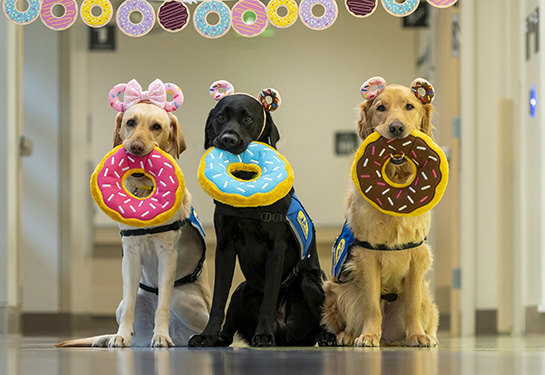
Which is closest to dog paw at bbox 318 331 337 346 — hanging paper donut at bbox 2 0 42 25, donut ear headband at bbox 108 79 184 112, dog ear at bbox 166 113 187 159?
dog ear at bbox 166 113 187 159

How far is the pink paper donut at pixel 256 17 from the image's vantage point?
3.54 metres

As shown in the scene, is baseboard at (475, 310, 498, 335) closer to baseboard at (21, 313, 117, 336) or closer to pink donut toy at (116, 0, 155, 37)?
baseboard at (21, 313, 117, 336)

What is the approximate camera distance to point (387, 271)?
2.90 meters

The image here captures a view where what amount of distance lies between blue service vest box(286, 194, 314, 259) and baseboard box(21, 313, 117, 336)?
3.19m

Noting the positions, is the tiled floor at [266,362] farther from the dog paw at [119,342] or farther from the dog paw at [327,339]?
the dog paw at [327,339]

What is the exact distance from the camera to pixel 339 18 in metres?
6.00

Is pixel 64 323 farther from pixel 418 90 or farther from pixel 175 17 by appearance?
pixel 418 90

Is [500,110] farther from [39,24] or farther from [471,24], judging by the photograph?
[39,24]

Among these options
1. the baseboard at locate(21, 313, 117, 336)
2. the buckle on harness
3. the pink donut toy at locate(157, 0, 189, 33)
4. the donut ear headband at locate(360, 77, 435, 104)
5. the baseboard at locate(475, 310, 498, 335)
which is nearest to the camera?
the buckle on harness

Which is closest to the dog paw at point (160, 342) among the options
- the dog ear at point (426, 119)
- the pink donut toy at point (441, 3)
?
the dog ear at point (426, 119)

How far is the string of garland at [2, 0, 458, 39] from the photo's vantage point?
3.51 metres

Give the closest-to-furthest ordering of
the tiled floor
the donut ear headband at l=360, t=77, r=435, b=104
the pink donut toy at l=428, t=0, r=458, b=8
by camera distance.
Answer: the tiled floor → the donut ear headband at l=360, t=77, r=435, b=104 → the pink donut toy at l=428, t=0, r=458, b=8

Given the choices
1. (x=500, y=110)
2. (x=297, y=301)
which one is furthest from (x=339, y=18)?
(x=297, y=301)

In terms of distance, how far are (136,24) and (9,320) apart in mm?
2582
